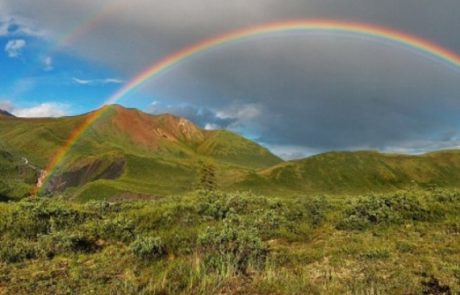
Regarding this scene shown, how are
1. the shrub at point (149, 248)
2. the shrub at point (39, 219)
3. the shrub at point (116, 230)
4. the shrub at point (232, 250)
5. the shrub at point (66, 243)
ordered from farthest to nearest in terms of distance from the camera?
the shrub at point (39, 219), the shrub at point (116, 230), the shrub at point (66, 243), the shrub at point (149, 248), the shrub at point (232, 250)

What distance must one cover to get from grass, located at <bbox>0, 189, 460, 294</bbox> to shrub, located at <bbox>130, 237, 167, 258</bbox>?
4 cm

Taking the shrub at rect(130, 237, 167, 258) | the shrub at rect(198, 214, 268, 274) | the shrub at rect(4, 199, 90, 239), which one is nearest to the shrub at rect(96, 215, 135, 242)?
the shrub at rect(4, 199, 90, 239)

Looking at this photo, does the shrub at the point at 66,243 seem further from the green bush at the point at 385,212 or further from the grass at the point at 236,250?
the green bush at the point at 385,212

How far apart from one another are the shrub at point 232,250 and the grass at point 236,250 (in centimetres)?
4

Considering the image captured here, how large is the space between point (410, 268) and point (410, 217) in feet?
28.4

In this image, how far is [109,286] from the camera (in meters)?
11.6

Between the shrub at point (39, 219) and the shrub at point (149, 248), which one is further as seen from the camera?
the shrub at point (39, 219)

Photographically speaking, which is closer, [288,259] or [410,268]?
[410,268]

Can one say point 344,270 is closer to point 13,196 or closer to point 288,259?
point 288,259

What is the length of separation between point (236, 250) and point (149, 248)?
A: 120 inches

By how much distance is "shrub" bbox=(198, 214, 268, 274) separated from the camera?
13438mm

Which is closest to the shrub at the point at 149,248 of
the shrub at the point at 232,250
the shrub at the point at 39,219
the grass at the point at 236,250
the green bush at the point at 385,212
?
the grass at the point at 236,250

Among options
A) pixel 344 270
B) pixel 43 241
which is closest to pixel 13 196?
pixel 43 241

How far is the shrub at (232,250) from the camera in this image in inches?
529
